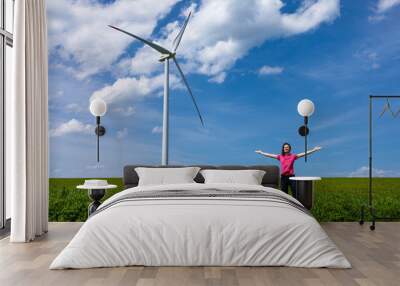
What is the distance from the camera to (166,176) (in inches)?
255

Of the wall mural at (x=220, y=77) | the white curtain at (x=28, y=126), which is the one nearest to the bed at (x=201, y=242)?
the white curtain at (x=28, y=126)

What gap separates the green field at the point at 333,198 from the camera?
780 centimetres

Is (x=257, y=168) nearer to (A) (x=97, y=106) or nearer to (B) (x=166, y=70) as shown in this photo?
(B) (x=166, y=70)

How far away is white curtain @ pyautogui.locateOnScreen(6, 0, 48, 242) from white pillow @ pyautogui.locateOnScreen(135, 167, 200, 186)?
1.27 meters

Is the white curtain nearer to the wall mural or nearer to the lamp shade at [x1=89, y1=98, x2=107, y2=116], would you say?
the lamp shade at [x1=89, y1=98, x2=107, y2=116]

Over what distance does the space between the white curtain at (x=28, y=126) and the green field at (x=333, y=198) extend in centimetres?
211

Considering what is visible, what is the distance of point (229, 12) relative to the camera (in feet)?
26.9

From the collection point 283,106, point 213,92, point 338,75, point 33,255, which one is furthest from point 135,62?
point 33,255

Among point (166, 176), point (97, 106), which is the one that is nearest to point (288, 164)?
point (166, 176)

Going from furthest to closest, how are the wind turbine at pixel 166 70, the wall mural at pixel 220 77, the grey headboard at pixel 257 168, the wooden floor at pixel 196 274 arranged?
the wall mural at pixel 220 77
the wind turbine at pixel 166 70
the grey headboard at pixel 257 168
the wooden floor at pixel 196 274

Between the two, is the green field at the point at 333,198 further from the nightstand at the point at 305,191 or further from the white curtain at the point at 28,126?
the white curtain at the point at 28,126

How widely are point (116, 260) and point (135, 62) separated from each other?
495 centimetres

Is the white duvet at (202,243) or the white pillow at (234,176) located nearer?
the white duvet at (202,243)

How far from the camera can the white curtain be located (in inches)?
212
